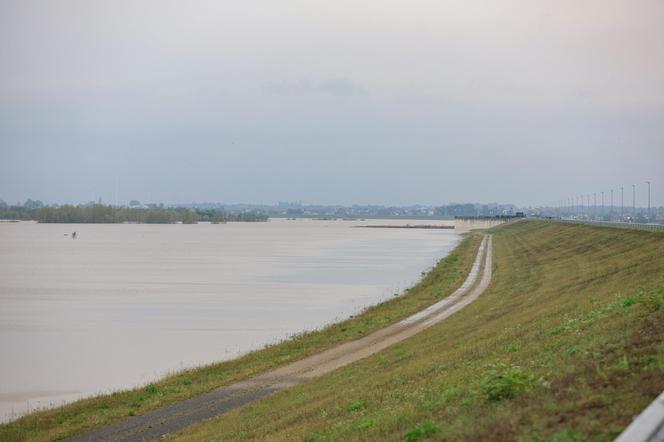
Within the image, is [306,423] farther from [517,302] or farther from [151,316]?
[151,316]

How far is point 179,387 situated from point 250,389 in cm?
Result: 317

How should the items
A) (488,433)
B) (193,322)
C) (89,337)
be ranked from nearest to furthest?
(488,433) < (89,337) < (193,322)

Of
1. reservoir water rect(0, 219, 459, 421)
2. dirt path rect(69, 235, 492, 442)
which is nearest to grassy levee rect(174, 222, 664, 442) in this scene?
dirt path rect(69, 235, 492, 442)

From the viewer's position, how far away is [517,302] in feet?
121

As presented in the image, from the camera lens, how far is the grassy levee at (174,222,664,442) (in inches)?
389

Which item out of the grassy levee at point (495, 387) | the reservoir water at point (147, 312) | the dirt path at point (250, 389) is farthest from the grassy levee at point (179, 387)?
the grassy levee at point (495, 387)

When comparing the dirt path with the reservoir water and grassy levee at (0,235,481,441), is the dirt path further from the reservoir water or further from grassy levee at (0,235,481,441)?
the reservoir water

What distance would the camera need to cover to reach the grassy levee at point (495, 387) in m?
9.89

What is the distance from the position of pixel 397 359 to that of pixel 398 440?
13.0 meters

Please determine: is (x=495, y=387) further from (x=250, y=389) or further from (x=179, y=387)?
(x=179, y=387)

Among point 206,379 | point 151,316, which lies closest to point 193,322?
point 151,316

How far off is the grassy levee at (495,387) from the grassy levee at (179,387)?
3990mm

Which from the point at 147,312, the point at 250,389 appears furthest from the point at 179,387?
the point at 147,312

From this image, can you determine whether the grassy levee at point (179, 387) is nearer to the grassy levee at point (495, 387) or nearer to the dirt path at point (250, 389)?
the dirt path at point (250, 389)
